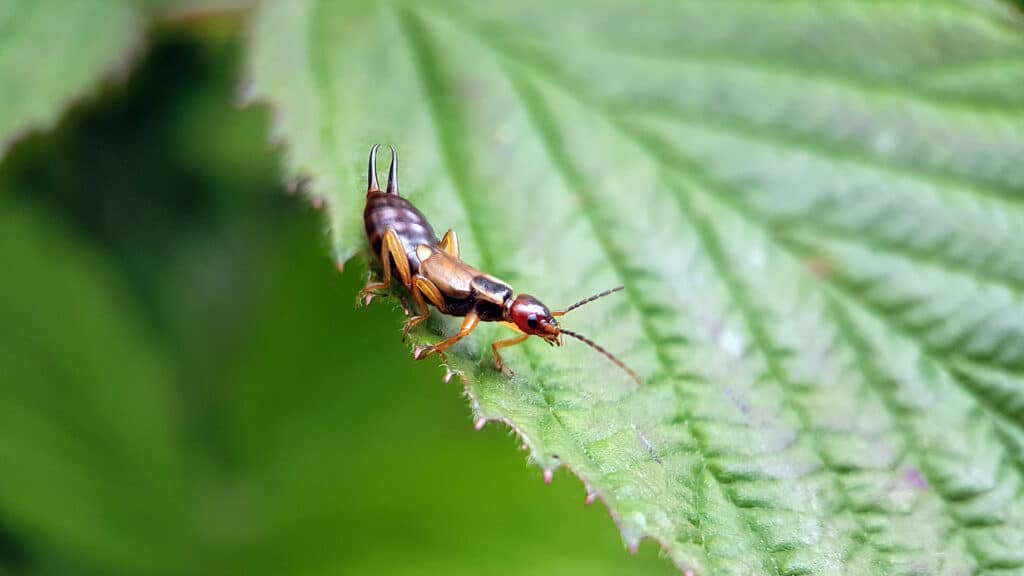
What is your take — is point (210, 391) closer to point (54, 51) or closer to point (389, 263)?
point (54, 51)

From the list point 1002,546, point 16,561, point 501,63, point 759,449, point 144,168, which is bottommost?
point 1002,546

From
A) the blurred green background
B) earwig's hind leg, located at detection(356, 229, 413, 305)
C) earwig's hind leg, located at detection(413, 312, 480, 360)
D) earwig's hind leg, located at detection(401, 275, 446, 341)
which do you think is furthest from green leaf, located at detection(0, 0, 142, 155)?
earwig's hind leg, located at detection(413, 312, 480, 360)

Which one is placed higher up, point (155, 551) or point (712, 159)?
point (712, 159)

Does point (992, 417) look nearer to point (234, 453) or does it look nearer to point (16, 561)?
point (234, 453)

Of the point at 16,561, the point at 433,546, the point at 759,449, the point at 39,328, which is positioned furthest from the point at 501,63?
the point at 16,561

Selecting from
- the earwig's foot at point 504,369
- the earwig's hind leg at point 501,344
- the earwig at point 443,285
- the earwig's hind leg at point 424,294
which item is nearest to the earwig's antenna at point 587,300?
the earwig at point 443,285

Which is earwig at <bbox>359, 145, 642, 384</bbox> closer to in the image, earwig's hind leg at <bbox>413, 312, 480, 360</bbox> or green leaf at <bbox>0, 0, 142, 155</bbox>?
earwig's hind leg at <bbox>413, 312, 480, 360</bbox>

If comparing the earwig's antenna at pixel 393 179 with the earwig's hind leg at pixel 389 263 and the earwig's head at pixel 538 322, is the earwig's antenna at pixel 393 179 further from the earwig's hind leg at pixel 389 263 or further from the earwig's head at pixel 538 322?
the earwig's head at pixel 538 322
